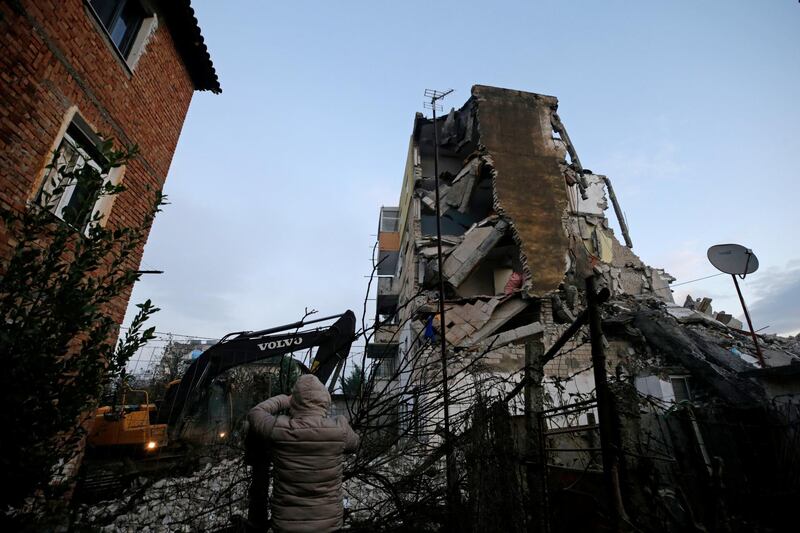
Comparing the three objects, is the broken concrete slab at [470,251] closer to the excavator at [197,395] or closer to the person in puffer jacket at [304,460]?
the excavator at [197,395]

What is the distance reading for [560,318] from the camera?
11.6m

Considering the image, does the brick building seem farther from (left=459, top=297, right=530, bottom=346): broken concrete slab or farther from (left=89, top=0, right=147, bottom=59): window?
(left=459, top=297, right=530, bottom=346): broken concrete slab

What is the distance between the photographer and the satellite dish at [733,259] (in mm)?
7500

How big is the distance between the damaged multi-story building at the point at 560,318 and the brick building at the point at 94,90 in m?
4.91

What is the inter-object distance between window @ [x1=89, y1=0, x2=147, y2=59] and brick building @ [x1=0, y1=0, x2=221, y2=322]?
2 centimetres

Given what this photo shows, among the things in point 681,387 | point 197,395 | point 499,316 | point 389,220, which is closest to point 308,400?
point 197,395

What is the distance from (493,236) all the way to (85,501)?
11880mm

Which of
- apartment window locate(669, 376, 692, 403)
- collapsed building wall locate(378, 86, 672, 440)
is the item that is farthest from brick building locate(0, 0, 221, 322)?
apartment window locate(669, 376, 692, 403)

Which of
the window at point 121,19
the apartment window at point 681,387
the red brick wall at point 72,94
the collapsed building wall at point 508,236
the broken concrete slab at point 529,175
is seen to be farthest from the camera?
the broken concrete slab at point 529,175

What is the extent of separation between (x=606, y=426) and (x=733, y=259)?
8544 mm

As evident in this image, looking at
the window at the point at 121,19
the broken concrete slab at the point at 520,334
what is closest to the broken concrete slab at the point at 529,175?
the broken concrete slab at the point at 520,334

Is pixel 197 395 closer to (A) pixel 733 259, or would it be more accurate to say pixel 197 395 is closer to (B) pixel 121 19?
(B) pixel 121 19

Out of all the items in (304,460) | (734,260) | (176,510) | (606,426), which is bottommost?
(176,510)

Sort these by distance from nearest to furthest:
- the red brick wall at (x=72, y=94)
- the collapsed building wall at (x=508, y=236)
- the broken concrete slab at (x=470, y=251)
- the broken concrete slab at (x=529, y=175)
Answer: the red brick wall at (x=72, y=94) < the collapsed building wall at (x=508, y=236) < the broken concrete slab at (x=470, y=251) < the broken concrete slab at (x=529, y=175)
